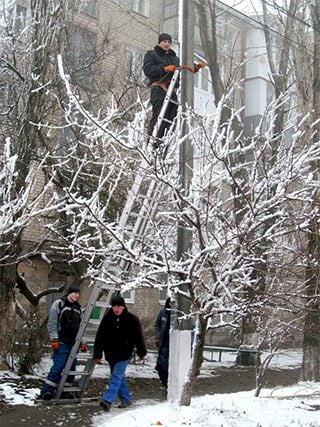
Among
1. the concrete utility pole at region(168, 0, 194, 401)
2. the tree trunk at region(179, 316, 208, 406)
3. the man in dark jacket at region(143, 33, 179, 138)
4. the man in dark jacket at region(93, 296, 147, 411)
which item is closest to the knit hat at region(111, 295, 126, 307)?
the man in dark jacket at region(93, 296, 147, 411)

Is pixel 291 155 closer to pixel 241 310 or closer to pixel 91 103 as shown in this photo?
pixel 241 310

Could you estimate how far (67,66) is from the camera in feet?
41.2

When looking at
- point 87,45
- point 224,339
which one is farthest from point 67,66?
point 224,339

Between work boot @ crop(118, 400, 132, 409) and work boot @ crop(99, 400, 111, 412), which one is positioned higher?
work boot @ crop(99, 400, 111, 412)

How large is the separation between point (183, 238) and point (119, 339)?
1.71 meters

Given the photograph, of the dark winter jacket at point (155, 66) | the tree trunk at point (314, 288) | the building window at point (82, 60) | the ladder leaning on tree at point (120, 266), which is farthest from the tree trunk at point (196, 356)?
the building window at point (82, 60)

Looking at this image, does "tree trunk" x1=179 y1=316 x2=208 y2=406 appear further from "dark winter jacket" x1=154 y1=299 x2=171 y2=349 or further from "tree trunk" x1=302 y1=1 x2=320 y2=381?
"dark winter jacket" x1=154 y1=299 x2=171 y2=349

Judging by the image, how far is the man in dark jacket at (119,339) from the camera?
7.73 meters

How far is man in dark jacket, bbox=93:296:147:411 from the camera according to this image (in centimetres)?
773

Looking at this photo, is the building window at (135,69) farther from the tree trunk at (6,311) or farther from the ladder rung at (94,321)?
A: the ladder rung at (94,321)

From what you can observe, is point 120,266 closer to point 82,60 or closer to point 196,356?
point 196,356

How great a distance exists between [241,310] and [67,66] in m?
7.99

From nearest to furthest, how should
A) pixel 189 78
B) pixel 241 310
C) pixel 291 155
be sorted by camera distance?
pixel 291 155 → pixel 241 310 → pixel 189 78

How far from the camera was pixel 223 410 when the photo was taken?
23.3 ft
